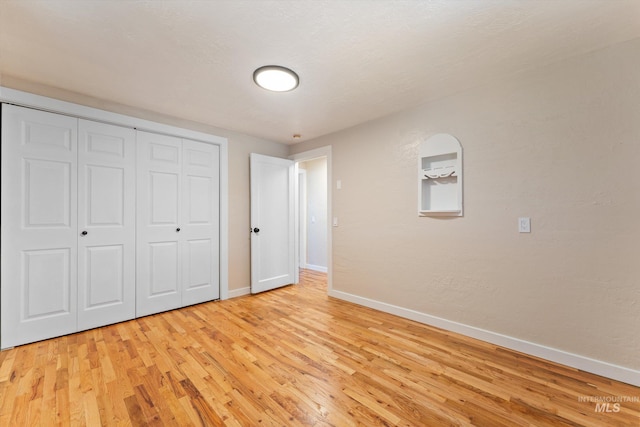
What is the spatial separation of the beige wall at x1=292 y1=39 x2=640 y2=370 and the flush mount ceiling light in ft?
4.50

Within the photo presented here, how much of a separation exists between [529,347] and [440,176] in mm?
1684

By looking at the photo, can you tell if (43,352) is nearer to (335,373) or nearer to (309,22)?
(335,373)

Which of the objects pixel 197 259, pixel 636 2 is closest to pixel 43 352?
pixel 197 259

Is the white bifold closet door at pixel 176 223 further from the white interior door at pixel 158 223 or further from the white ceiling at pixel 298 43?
the white ceiling at pixel 298 43

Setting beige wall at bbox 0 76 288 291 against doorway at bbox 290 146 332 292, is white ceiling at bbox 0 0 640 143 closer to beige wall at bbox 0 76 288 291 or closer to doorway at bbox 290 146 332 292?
beige wall at bbox 0 76 288 291

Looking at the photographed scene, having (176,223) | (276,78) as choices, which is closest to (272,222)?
(176,223)

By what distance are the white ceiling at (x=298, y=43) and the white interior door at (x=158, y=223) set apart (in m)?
0.65

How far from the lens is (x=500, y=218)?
2346mm

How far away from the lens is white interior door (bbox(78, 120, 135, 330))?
8.63 ft

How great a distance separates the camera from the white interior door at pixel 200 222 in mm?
3330

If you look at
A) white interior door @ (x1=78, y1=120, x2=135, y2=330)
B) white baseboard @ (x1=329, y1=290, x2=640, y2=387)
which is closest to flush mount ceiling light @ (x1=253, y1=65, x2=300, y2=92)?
white interior door @ (x1=78, y1=120, x2=135, y2=330)

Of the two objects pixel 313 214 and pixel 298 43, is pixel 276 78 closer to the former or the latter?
pixel 298 43

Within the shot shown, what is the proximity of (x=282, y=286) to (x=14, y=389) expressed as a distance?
290 centimetres

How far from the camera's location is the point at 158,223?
3.12 metres
